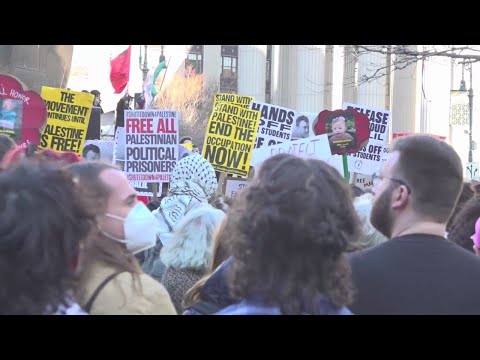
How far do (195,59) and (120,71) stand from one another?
60094 mm

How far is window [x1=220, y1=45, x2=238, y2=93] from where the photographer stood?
71938mm

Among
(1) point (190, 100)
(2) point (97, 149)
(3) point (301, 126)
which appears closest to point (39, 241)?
(2) point (97, 149)

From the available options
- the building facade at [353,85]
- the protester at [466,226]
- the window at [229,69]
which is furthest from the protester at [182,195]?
the window at [229,69]

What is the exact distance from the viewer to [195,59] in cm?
7450

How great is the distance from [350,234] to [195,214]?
2.10 metres

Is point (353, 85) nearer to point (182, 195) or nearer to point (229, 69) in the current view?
point (182, 195)

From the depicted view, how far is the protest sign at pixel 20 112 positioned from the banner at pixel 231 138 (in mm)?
2430

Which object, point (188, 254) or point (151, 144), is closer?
point (188, 254)

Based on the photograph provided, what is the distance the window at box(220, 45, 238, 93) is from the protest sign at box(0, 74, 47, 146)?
62.6 m

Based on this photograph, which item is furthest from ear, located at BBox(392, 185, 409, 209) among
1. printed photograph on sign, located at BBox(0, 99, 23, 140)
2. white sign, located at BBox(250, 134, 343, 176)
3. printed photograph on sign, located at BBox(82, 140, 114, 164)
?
printed photograph on sign, located at BBox(82, 140, 114, 164)

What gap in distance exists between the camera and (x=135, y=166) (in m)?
9.59

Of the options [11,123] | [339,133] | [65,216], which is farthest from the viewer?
[339,133]

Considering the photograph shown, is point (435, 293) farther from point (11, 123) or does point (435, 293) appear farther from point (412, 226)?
point (11, 123)
